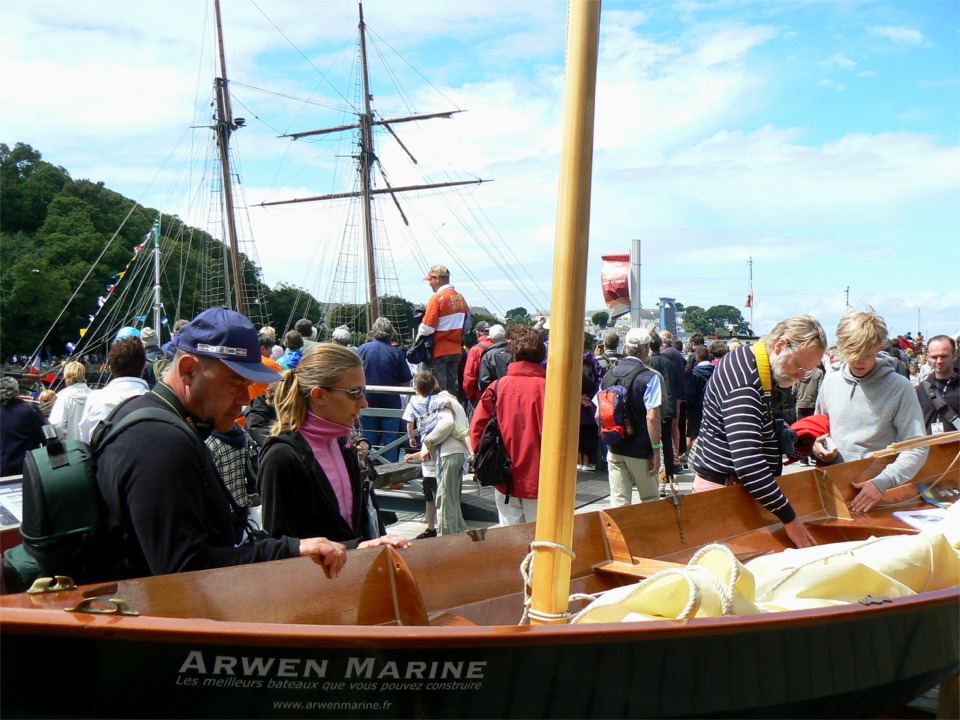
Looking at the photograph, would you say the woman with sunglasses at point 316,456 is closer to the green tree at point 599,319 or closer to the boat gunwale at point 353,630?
the boat gunwale at point 353,630

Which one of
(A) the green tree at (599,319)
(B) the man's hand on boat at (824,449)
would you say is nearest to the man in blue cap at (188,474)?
(B) the man's hand on boat at (824,449)

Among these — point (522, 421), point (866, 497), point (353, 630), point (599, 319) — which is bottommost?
point (866, 497)

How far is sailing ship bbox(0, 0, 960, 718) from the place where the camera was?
6.95 ft

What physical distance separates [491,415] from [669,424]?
3.54 m

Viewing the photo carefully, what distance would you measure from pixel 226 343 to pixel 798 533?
3.36 metres

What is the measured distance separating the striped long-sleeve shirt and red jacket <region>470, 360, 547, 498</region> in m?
1.17

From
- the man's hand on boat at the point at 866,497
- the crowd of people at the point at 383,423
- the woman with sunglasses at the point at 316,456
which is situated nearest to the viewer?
the crowd of people at the point at 383,423

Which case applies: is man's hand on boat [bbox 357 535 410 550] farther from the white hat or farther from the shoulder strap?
the shoulder strap

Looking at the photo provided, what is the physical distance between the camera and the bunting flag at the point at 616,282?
13227 mm

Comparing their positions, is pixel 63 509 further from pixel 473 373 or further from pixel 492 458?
pixel 473 373

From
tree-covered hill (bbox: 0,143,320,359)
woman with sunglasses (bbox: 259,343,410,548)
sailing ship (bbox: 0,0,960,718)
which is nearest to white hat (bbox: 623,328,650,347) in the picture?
sailing ship (bbox: 0,0,960,718)

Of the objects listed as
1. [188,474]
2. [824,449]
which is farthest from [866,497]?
[188,474]

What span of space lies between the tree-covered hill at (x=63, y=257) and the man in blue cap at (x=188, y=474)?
118 feet

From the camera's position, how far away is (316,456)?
10.3ft
